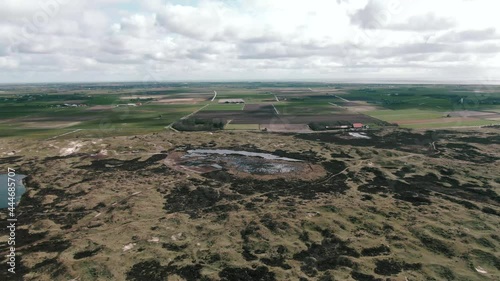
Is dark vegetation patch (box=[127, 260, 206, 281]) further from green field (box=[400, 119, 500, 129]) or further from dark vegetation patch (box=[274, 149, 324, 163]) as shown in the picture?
green field (box=[400, 119, 500, 129])

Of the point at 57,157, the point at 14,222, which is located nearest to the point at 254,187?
the point at 14,222

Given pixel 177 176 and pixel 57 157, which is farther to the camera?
pixel 57 157

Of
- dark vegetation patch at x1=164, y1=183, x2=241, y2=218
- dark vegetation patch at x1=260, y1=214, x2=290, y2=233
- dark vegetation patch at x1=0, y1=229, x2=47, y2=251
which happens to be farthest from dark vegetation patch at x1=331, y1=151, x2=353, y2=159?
dark vegetation patch at x1=0, y1=229, x2=47, y2=251

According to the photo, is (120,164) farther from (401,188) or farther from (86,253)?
(401,188)

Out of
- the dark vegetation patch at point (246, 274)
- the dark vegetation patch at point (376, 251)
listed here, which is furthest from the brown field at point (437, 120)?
the dark vegetation patch at point (246, 274)

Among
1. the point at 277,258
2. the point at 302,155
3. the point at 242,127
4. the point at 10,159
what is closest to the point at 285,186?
the point at 277,258

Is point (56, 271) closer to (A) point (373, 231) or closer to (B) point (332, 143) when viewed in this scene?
(A) point (373, 231)

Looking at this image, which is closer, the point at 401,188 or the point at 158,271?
the point at 158,271

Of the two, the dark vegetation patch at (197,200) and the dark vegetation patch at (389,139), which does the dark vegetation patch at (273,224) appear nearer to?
the dark vegetation patch at (197,200)
